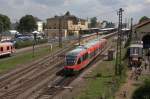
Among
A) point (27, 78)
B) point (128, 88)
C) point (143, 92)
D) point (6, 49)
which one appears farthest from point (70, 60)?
point (6, 49)

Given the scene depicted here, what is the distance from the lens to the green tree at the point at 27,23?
555 ft

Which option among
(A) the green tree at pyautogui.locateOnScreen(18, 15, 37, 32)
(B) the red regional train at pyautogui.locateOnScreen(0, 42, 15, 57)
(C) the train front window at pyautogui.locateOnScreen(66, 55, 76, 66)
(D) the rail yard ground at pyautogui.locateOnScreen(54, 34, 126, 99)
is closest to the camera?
(D) the rail yard ground at pyautogui.locateOnScreen(54, 34, 126, 99)

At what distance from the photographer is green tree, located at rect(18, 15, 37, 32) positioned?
16912 cm

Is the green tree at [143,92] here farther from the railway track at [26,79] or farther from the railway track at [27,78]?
the railway track at [26,79]

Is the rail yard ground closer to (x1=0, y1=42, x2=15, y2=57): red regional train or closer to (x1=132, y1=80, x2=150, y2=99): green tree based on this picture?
(x1=132, y1=80, x2=150, y2=99): green tree

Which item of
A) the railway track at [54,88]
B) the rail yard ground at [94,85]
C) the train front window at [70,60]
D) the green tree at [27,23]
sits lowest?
the railway track at [54,88]

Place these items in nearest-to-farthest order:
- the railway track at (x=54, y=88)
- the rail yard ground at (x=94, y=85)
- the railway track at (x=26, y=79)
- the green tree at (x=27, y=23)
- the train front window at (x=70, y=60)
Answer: the rail yard ground at (x=94, y=85) < the railway track at (x=54, y=88) < the railway track at (x=26, y=79) < the train front window at (x=70, y=60) < the green tree at (x=27, y=23)

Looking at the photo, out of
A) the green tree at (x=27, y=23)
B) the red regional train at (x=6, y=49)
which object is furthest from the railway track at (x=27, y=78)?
Result: the green tree at (x=27, y=23)

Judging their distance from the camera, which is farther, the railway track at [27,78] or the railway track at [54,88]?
the railway track at [27,78]

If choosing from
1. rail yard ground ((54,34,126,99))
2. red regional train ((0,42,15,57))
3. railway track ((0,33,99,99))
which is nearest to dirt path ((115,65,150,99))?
rail yard ground ((54,34,126,99))

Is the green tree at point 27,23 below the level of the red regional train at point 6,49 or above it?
above

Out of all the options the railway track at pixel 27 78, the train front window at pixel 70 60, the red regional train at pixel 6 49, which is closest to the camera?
the railway track at pixel 27 78

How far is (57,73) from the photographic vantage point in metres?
52.2

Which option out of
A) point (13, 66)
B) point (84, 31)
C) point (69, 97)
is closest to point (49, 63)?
point (13, 66)
